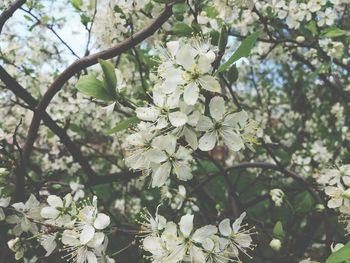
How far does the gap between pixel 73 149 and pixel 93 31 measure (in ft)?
3.08

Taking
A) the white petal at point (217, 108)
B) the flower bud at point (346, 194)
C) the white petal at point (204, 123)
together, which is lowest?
the flower bud at point (346, 194)

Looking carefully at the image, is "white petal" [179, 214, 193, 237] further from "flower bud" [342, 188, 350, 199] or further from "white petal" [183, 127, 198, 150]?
"flower bud" [342, 188, 350, 199]

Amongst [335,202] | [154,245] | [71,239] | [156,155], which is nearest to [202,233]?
[154,245]

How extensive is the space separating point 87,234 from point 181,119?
22.2 inches

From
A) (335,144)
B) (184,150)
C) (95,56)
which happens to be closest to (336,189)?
(184,150)

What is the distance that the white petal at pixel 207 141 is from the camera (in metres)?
1.41

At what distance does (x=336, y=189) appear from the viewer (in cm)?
192

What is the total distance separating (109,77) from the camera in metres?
1.43

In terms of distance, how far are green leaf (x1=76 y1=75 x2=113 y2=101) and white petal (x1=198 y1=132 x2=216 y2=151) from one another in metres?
0.37

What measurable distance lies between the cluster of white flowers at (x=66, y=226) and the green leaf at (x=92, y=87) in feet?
1.41

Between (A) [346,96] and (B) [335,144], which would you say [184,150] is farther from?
(B) [335,144]

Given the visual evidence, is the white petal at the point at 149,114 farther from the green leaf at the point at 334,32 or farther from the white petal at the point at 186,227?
the green leaf at the point at 334,32

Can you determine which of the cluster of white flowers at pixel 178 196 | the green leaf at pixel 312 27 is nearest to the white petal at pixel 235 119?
the cluster of white flowers at pixel 178 196

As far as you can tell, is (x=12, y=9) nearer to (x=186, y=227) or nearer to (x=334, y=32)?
(x=186, y=227)
